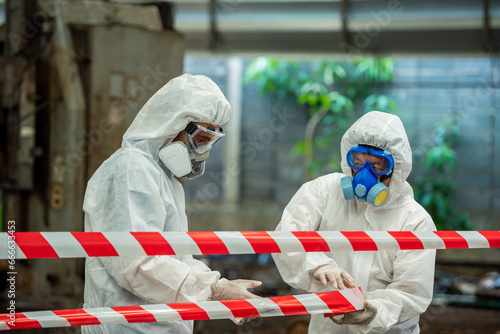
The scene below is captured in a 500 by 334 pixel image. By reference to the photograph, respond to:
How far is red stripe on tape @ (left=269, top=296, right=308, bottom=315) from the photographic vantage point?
2.15 m

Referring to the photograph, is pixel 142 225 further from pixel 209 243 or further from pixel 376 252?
pixel 376 252

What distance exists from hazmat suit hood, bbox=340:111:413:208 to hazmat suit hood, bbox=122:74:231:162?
589 mm

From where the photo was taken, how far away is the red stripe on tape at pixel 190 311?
2.02 meters

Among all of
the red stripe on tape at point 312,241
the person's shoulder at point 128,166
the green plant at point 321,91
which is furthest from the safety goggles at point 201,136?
the green plant at point 321,91

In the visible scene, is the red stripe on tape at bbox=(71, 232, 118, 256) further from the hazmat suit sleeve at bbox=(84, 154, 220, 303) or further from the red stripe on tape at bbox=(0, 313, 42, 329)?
the red stripe on tape at bbox=(0, 313, 42, 329)

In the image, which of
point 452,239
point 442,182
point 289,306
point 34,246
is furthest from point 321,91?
point 34,246

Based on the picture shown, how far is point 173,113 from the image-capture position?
217cm

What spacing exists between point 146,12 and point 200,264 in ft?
9.43

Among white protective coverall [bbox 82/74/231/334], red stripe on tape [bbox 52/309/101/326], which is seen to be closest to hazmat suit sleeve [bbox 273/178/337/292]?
white protective coverall [bbox 82/74/231/334]

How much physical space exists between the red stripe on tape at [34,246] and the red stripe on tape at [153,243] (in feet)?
0.81

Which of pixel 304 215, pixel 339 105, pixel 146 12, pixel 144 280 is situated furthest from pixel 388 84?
pixel 144 280

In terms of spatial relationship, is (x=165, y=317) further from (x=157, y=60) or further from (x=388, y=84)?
(x=388, y=84)

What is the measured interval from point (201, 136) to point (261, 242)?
452 mm

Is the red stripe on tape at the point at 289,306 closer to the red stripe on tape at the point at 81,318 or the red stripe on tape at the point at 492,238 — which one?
the red stripe on tape at the point at 81,318
